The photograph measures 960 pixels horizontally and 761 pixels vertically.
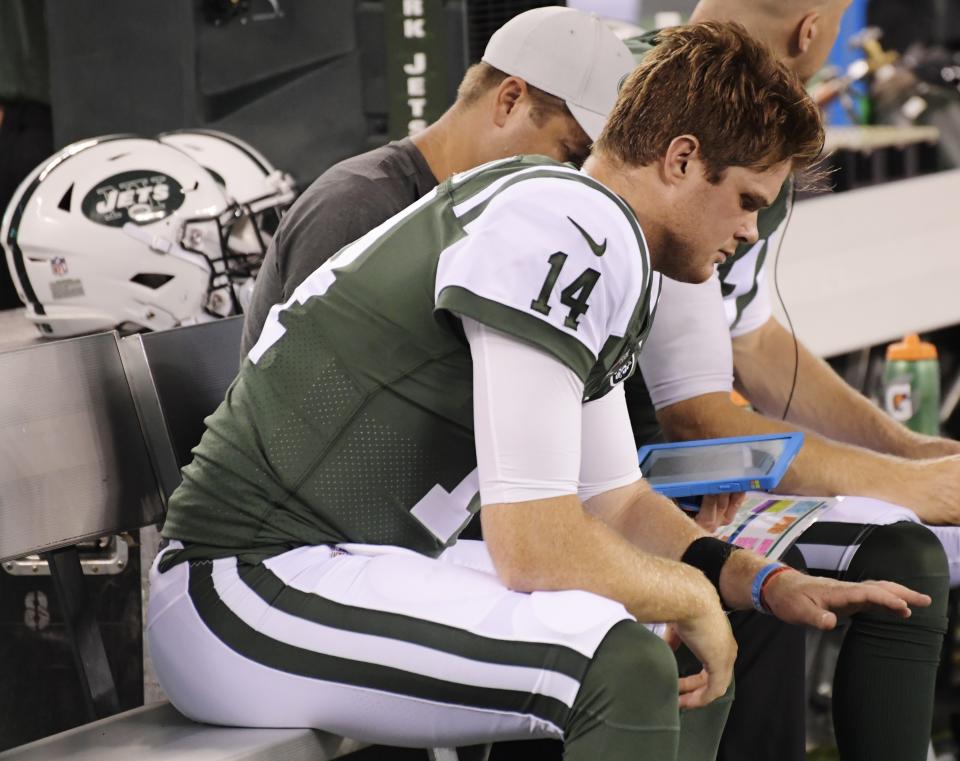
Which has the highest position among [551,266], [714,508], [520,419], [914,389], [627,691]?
[551,266]

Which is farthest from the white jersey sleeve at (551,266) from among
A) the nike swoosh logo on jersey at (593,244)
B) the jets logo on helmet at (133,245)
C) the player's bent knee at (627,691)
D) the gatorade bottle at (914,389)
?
the gatorade bottle at (914,389)

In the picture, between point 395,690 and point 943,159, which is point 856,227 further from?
point 395,690

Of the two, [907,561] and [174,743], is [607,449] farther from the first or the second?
[174,743]

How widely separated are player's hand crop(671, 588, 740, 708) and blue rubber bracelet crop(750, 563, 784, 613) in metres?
0.18

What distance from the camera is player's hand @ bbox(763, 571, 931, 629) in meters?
1.51

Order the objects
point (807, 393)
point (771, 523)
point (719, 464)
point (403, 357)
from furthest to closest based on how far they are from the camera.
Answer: point (807, 393), point (771, 523), point (719, 464), point (403, 357)

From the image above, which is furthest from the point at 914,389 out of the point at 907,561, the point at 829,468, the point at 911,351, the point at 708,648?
the point at 708,648

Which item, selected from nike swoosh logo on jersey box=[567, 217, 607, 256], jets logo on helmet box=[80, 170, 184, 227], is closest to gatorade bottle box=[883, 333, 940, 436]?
jets logo on helmet box=[80, 170, 184, 227]

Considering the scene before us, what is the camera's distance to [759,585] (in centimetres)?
154

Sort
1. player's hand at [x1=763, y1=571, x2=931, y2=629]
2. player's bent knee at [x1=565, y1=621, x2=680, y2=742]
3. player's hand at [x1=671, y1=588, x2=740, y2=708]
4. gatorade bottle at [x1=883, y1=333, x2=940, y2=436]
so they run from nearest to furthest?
player's bent knee at [x1=565, y1=621, x2=680, y2=742]
player's hand at [x1=671, y1=588, x2=740, y2=708]
player's hand at [x1=763, y1=571, x2=931, y2=629]
gatorade bottle at [x1=883, y1=333, x2=940, y2=436]

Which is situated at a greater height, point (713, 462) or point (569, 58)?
point (569, 58)

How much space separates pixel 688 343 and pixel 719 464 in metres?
0.28

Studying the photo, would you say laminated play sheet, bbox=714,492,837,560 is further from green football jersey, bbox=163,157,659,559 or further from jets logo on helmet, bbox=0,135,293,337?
jets logo on helmet, bbox=0,135,293,337

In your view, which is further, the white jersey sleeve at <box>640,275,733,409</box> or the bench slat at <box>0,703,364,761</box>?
the white jersey sleeve at <box>640,275,733,409</box>
